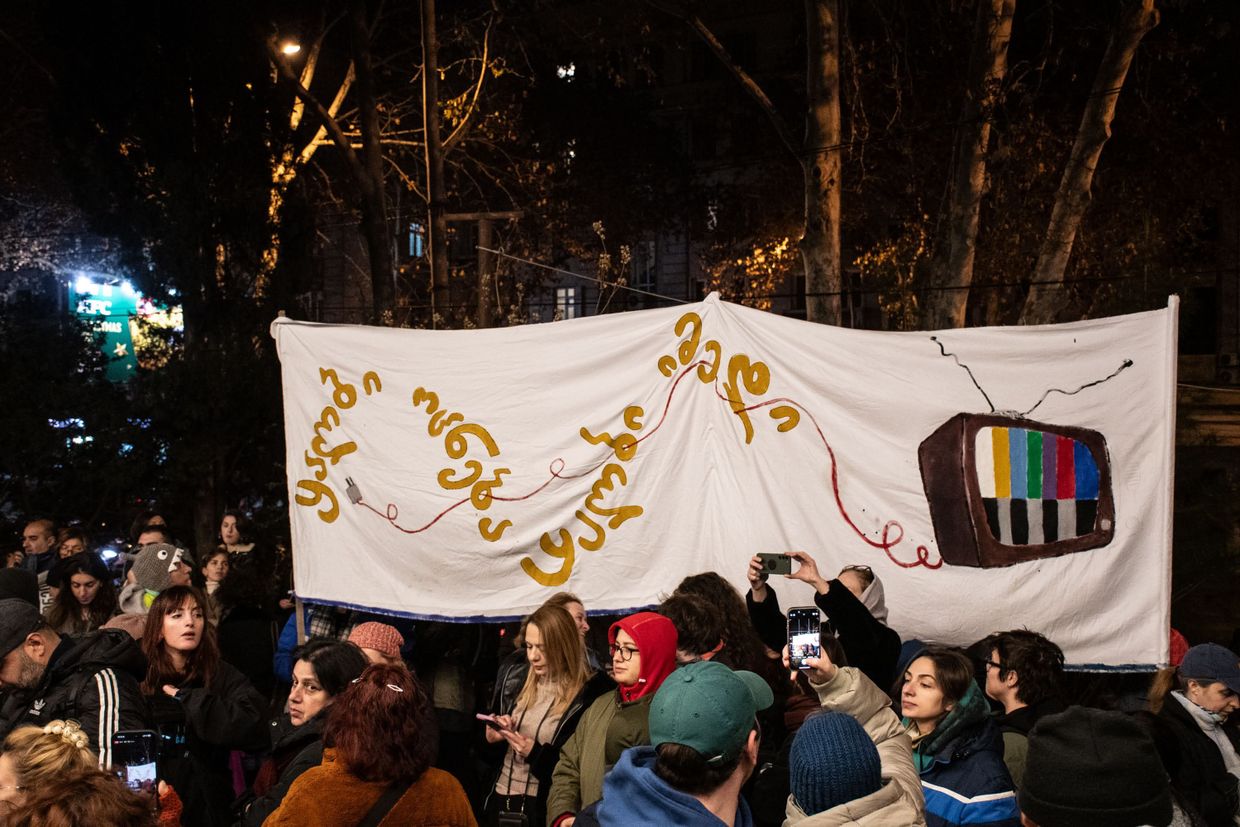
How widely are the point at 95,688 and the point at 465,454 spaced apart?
8.59 ft

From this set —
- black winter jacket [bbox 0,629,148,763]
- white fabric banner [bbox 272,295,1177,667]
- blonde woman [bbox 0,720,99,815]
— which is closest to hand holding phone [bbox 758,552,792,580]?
white fabric banner [bbox 272,295,1177,667]

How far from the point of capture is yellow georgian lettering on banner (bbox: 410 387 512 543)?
20.3 ft

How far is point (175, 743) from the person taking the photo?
14.5 feet

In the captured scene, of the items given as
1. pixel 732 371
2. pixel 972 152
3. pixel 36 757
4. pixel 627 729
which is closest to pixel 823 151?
pixel 972 152

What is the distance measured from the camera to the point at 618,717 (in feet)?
13.4

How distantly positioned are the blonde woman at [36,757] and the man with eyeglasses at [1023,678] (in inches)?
118

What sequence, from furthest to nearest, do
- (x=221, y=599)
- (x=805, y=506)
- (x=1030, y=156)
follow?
(x=1030, y=156), (x=221, y=599), (x=805, y=506)

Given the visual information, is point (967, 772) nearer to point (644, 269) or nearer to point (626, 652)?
point (626, 652)

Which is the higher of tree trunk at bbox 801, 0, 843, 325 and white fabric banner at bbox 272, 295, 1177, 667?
tree trunk at bbox 801, 0, 843, 325

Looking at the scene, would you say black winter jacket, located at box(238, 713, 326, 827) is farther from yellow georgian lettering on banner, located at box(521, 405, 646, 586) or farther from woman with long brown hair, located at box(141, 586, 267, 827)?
yellow georgian lettering on banner, located at box(521, 405, 646, 586)

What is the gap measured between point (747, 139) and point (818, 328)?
22.9 m

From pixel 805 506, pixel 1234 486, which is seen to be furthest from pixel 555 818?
pixel 1234 486

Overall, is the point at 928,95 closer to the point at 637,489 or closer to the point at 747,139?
the point at 747,139

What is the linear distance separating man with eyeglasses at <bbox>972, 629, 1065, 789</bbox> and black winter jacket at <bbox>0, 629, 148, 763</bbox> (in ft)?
9.90
